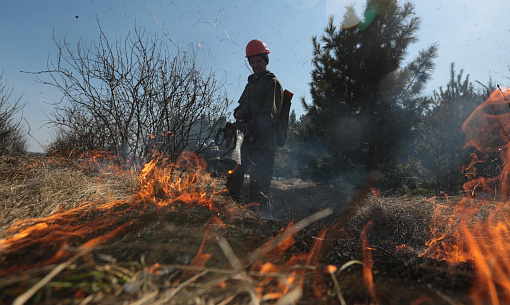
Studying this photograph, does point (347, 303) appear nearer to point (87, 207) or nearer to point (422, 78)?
point (87, 207)

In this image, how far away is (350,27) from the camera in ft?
26.5

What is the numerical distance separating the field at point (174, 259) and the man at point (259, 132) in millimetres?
1680

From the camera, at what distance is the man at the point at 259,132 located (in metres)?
3.82

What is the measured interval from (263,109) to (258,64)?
2.74 feet

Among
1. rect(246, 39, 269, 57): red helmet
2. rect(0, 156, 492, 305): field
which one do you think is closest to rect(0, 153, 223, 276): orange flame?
rect(0, 156, 492, 305): field

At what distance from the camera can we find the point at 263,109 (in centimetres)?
371

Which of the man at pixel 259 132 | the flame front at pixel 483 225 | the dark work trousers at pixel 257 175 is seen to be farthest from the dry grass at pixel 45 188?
the flame front at pixel 483 225

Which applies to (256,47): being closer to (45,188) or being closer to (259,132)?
(259,132)

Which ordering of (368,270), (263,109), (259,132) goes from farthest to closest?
(259,132) < (263,109) < (368,270)

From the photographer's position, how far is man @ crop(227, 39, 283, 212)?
382cm

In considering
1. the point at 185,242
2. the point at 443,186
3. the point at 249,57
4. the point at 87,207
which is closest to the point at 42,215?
the point at 87,207

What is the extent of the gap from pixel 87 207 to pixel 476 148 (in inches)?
406

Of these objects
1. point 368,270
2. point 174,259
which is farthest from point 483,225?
point 174,259

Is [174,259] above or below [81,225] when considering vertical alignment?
below
